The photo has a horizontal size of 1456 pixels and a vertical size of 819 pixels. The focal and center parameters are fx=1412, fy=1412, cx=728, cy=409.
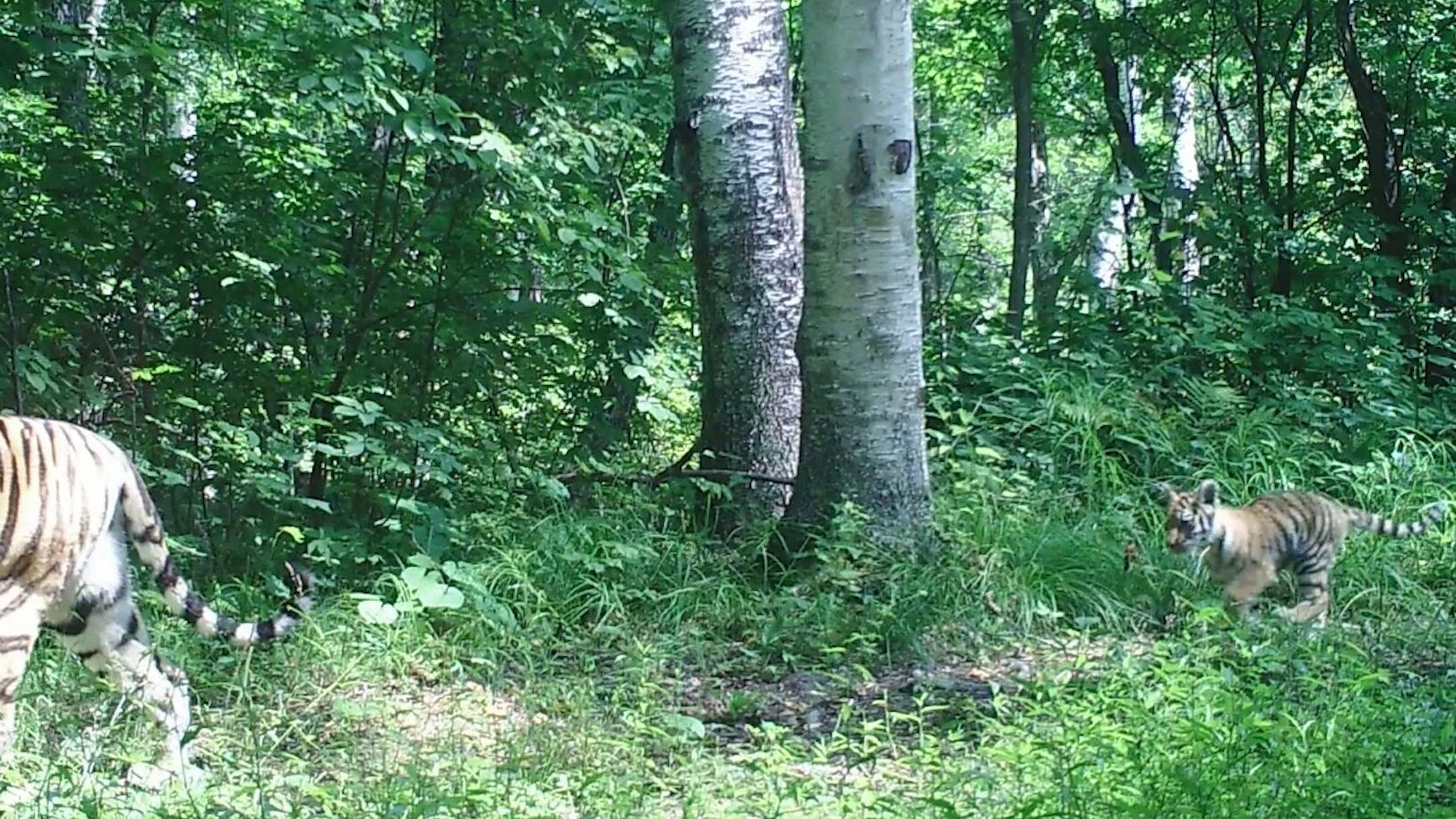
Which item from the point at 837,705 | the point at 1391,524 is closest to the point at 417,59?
the point at 837,705

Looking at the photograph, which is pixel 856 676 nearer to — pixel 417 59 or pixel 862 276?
pixel 862 276

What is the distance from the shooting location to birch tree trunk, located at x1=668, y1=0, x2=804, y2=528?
6715 millimetres

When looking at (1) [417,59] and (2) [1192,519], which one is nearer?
(1) [417,59]

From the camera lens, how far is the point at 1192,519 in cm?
625

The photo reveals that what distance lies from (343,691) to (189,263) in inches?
110

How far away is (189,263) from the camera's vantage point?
6.98 metres

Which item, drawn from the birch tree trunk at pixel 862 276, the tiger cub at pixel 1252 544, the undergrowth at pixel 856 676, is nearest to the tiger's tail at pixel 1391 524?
the undergrowth at pixel 856 676

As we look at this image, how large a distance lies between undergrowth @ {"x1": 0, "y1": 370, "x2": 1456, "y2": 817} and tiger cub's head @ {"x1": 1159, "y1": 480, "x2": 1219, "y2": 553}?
0.15 m

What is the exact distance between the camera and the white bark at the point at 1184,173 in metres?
10.2

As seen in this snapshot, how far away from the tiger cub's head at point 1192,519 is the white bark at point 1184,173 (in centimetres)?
414

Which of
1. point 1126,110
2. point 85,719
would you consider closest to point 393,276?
point 85,719

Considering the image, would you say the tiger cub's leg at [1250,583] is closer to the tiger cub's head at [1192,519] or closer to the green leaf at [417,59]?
the tiger cub's head at [1192,519]

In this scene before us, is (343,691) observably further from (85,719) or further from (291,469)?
(291,469)

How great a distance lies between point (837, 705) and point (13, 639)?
2751mm
